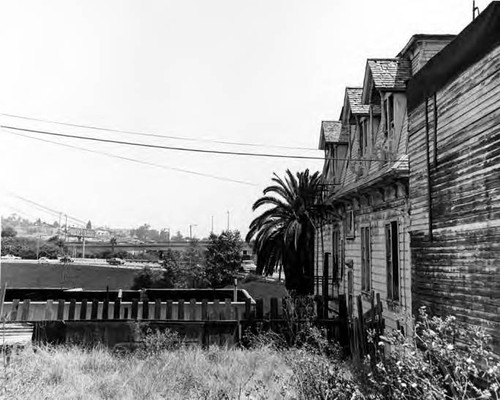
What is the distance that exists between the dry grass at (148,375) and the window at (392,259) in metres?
3.39

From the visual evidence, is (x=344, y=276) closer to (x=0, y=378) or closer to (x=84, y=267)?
(x=0, y=378)

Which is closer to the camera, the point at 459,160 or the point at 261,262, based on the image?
the point at 459,160

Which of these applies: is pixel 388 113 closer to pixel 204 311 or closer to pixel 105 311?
pixel 204 311

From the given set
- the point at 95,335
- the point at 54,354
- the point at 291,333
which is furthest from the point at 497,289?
the point at 95,335

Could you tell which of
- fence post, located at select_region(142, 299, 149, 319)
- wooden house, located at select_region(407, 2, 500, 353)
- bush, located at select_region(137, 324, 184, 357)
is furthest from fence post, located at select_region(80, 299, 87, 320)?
wooden house, located at select_region(407, 2, 500, 353)

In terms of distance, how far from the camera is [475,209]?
6004 mm

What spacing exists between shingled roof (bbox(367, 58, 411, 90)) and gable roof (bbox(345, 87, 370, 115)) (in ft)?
7.16

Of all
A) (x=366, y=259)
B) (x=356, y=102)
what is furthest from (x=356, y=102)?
(x=366, y=259)

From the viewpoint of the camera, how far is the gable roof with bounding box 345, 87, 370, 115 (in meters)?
14.1

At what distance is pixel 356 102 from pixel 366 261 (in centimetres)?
523

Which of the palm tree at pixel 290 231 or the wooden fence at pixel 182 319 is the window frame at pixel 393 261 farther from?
the palm tree at pixel 290 231

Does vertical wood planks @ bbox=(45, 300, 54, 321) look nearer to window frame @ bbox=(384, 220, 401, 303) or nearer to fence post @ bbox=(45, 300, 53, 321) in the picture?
fence post @ bbox=(45, 300, 53, 321)

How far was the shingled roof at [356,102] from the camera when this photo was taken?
14.1m

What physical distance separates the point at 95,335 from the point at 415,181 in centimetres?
826
